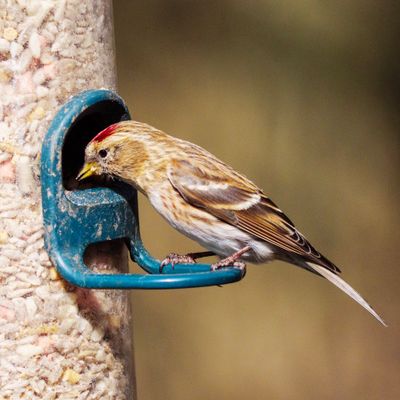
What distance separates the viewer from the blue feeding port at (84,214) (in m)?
4.27

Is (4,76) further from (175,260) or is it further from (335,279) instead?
(335,279)

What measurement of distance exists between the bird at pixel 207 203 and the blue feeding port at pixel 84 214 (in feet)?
0.74

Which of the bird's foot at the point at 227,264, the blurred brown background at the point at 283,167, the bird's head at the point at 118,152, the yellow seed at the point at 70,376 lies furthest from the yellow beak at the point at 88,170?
the blurred brown background at the point at 283,167

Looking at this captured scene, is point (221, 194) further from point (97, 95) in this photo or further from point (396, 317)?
point (396, 317)

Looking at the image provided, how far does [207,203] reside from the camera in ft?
17.0

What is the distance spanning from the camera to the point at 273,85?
8.96 meters

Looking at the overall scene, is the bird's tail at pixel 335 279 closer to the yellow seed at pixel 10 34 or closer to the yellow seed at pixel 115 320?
the yellow seed at pixel 115 320

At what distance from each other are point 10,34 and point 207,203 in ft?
4.17

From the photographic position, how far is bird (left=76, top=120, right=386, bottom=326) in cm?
514

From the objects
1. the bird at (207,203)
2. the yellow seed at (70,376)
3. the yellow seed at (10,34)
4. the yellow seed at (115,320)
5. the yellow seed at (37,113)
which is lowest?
the yellow seed at (70,376)

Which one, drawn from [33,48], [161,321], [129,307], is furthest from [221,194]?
[161,321]

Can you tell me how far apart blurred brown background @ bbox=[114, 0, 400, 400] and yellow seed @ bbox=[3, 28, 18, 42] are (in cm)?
403

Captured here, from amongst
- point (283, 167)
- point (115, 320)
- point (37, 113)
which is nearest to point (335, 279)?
point (115, 320)

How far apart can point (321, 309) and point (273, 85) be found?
189cm
